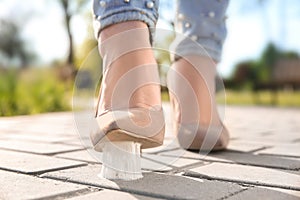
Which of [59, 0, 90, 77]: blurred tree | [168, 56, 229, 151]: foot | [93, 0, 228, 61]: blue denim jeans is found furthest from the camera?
[59, 0, 90, 77]: blurred tree

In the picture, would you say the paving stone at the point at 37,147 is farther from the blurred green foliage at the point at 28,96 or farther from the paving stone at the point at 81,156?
the blurred green foliage at the point at 28,96

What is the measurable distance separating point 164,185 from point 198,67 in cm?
62

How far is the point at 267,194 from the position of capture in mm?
815

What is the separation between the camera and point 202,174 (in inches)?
39.8

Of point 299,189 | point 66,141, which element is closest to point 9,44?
point 66,141

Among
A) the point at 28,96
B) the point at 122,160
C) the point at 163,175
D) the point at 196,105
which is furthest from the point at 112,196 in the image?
the point at 28,96

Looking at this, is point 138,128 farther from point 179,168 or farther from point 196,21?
point 196,21

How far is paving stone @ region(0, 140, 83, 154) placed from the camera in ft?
4.71

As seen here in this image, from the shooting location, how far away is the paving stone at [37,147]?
1436 mm

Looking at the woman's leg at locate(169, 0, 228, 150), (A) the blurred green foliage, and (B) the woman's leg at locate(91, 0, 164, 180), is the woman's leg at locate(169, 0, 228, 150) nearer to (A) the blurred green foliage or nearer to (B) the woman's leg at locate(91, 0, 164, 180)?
(B) the woman's leg at locate(91, 0, 164, 180)

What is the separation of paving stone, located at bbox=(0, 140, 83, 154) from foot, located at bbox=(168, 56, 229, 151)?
0.38 m

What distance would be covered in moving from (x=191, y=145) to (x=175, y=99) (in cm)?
16

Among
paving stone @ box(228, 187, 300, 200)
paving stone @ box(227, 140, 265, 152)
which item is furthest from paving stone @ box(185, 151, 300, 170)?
paving stone @ box(228, 187, 300, 200)

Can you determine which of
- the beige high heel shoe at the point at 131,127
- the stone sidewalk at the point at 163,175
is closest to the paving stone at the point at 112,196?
the stone sidewalk at the point at 163,175
